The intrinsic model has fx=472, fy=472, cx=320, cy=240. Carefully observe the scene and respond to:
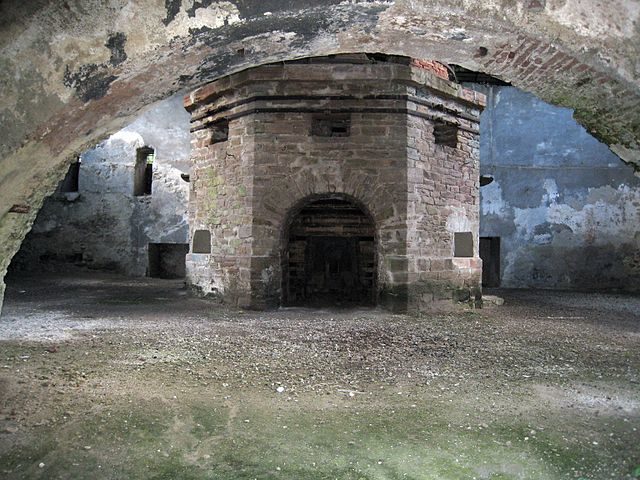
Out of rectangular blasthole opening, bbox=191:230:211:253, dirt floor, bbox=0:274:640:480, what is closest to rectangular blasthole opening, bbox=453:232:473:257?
dirt floor, bbox=0:274:640:480

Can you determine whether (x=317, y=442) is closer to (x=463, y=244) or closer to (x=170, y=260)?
(x=463, y=244)

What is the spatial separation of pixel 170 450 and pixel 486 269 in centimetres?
1304

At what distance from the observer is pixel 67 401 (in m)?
3.38

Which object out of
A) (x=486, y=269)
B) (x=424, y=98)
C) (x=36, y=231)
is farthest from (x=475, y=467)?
(x=36, y=231)

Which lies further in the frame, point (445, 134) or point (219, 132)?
point (219, 132)

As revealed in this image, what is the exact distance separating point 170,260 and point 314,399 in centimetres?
1181

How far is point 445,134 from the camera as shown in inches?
336

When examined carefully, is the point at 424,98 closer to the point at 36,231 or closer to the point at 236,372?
the point at 236,372

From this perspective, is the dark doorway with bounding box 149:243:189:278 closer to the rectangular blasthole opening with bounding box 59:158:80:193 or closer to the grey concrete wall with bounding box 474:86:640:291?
the rectangular blasthole opening with bounding box 59:158:80:193

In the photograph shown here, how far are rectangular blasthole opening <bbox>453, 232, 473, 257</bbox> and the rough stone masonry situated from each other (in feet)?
0.06

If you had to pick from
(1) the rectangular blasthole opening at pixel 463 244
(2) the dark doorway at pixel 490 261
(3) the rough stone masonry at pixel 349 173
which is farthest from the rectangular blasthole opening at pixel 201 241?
(2) the dark doorway at pixel 490 261

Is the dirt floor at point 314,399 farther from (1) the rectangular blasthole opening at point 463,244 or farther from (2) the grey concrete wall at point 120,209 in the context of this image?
(2) the grey concrete wall at point 120,209

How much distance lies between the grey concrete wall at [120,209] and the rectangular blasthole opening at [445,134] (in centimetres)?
792

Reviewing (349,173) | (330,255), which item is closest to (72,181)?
(330,255)
